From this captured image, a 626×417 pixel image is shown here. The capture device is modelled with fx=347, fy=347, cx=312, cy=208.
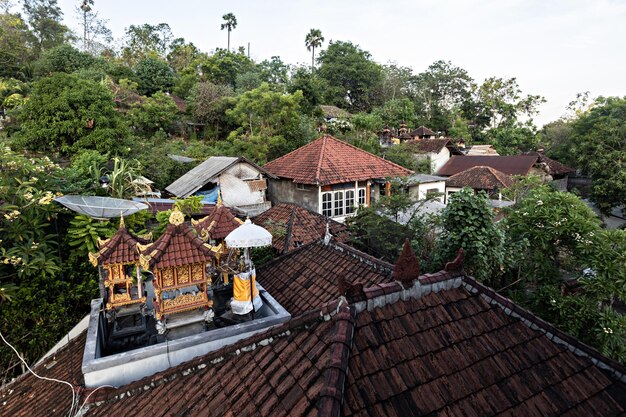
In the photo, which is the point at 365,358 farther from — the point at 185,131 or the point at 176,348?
the point at 185,131

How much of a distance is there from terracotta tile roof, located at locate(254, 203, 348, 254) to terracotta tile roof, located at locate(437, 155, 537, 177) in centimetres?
2239

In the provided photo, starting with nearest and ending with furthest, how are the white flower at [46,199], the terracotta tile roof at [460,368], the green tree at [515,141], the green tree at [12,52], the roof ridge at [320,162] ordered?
the terracotta tile roof at [460,368] < the white flower at [46,199] < the roof ridge at [320,162] < the green tree at [12,52] < the green tree at [515,141]

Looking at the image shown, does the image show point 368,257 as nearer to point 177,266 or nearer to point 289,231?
point 177,266

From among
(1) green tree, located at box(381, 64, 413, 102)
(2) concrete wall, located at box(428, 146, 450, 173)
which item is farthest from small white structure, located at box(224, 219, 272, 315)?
(1) green tree, located at box(381, 64, 413, 102)

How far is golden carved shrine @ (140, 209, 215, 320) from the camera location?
17.5 ft

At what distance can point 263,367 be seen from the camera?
13.4 ft

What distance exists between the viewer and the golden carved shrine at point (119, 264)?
19.3ft

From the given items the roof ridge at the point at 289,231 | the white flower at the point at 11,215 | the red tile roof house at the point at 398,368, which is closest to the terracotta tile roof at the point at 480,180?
the roof ridge at the point at 289,231

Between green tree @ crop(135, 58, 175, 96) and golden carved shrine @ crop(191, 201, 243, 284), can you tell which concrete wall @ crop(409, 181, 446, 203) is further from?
green tree @ crop(135, 58, 175, 96)

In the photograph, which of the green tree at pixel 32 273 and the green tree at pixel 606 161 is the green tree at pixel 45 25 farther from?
the green tree at pixel 606 161

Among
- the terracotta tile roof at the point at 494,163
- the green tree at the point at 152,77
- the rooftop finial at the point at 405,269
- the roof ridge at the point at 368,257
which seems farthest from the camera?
the green tree at the point at 152,77

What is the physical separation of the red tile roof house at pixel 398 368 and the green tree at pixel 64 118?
1310 cm

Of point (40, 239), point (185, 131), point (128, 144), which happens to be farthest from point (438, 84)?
point (40, 239)

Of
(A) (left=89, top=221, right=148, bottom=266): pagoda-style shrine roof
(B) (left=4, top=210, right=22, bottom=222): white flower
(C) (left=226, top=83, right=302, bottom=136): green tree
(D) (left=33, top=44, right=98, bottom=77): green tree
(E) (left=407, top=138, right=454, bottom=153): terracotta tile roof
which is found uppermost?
(D) (left=33, top=44, right=98, bottom=77): green tree
